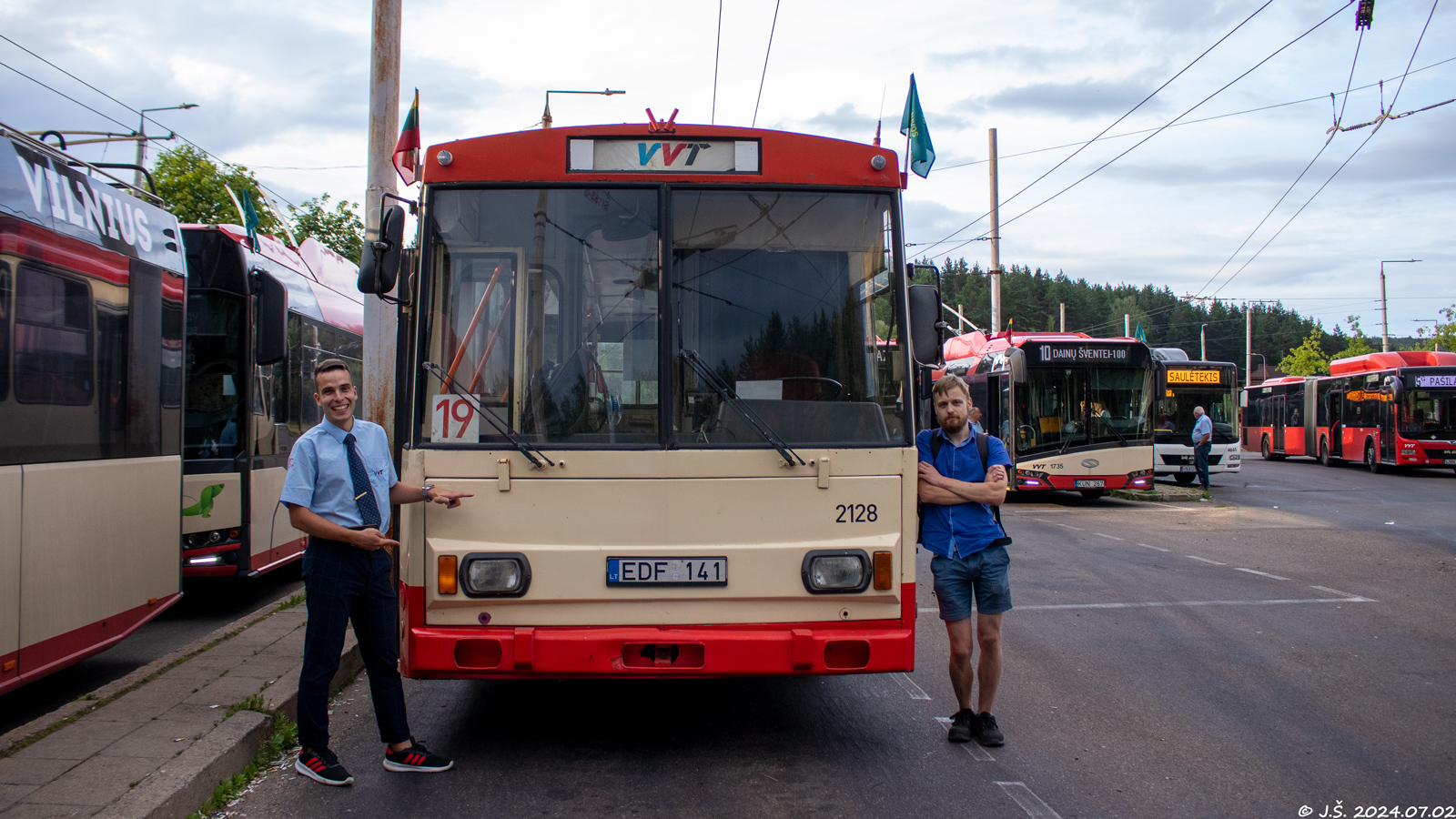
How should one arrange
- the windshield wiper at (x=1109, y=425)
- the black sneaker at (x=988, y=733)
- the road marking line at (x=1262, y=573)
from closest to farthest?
the black sneaker at (x=988, y=733)
the road marking line at (x=1262, y=573)
the windshield wiper at (x=1109, y=425)

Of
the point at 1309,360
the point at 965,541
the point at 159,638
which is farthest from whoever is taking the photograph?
the point at 1309,360

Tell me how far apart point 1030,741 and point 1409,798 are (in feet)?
5.16

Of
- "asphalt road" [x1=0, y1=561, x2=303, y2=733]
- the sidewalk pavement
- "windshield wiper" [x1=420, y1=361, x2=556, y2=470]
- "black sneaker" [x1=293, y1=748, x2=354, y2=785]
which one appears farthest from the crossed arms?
"asphalt road" [x1=0, y1=561, x2=303, y2=733]

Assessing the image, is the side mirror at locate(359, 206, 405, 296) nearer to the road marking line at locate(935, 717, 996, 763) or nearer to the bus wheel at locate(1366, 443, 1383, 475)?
the road marking line at locate(935, 717, 996, 763)

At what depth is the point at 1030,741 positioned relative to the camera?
5.34m

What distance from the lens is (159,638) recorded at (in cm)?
812

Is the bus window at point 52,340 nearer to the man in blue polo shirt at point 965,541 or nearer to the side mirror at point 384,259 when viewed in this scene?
Result: the side mirror at point 384,259

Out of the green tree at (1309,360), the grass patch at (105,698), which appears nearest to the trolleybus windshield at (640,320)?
the grass patch at (105,698)

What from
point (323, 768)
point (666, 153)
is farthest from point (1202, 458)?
point (323, 768)

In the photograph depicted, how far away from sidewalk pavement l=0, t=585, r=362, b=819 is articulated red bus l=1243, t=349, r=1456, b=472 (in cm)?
2993

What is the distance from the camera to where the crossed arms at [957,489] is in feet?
16.9

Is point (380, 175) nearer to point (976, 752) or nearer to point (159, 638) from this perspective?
point (159, 638)

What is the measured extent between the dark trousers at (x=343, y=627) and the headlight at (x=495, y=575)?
39 centimetres

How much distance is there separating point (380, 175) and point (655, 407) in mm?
4649
